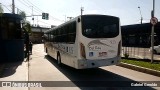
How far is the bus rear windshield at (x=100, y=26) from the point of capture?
35.9ft

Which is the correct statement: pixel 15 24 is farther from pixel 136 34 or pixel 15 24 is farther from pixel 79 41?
pixel 136 34

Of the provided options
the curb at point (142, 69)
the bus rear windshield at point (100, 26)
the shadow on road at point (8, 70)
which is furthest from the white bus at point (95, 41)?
the shadow on road at point (8, 70)

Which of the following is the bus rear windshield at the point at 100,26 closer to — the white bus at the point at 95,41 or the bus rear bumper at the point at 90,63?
the white bus at the point at 95,41

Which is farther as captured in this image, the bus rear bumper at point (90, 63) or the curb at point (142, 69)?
the curb at point (142, 69)

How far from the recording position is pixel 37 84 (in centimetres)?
998

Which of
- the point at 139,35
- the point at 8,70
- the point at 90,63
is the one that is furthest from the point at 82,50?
the point at 139,35

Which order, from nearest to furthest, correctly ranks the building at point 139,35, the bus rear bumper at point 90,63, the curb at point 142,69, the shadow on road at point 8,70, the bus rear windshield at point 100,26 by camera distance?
the bus rear bumper at point 90,63
the bus rear windshield at point 100,26
the curb at point 142,69
the shadow on road at point 8,70
the building at point 139,35

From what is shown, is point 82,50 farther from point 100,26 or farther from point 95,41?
point 100,26

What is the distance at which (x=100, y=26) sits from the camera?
11.1 metres

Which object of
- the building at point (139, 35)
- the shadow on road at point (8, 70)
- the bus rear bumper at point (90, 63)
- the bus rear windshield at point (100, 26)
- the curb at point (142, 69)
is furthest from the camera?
the building at point (139, 35)

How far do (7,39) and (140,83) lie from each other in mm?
11223

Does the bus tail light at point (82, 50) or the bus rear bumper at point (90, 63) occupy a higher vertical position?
the bus tail light at point (82, 50)

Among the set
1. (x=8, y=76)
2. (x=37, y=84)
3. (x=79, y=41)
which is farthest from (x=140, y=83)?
(x=8, y=76)

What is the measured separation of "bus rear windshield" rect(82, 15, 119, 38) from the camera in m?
10.9
